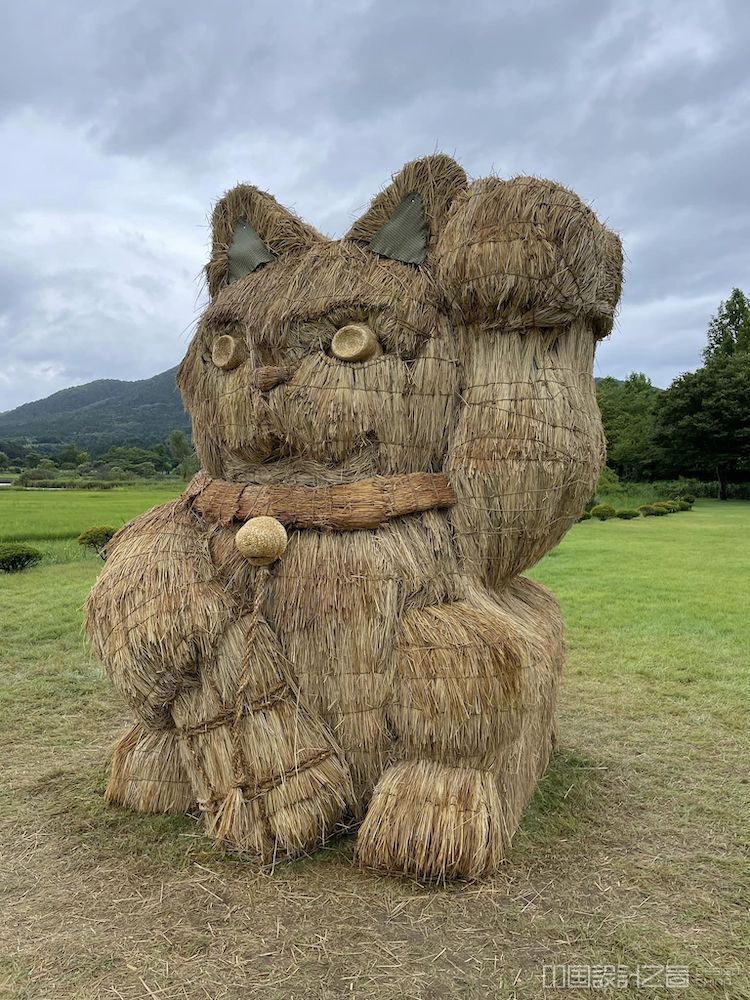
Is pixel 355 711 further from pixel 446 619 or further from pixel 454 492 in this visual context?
pixel 454 492

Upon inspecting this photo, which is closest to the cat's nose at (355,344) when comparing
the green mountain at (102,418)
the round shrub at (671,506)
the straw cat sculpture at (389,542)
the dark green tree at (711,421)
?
the straw cat sculpture at (389,542)

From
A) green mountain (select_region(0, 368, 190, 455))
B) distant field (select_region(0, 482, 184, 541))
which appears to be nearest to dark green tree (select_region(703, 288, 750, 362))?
distant field (select_region(0, 482, 184, 541))

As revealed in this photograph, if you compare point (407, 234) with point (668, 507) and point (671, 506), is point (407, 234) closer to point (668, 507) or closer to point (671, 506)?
point (668, 507)

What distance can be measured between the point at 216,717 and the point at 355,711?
0.54 m

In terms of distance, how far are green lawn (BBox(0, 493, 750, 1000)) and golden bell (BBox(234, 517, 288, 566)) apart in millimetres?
1170

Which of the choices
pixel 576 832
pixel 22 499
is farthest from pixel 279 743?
pixel 22 499

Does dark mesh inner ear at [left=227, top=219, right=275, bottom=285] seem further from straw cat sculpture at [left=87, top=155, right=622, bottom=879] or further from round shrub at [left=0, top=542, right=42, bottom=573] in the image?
round shrub at [left=0, top=542, right=42, bottom=573]

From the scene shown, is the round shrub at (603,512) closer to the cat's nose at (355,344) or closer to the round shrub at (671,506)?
the round shrub at (671,506)

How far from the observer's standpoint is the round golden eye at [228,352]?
312cm

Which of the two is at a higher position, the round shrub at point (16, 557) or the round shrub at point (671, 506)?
the round shrub at point (16, 557)

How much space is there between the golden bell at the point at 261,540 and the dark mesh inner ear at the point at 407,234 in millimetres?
1218

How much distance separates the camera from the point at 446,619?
2.76 meters

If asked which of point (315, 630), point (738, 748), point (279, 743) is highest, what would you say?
point (315, 630)

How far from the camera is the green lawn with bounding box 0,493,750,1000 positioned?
2188mm
